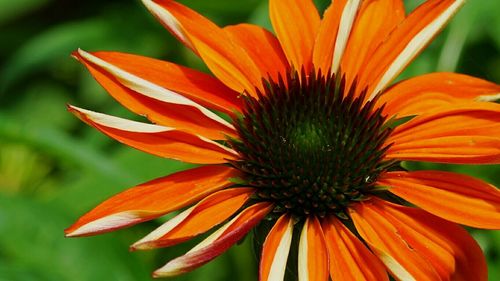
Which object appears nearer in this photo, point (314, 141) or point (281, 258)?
point (281, 258)

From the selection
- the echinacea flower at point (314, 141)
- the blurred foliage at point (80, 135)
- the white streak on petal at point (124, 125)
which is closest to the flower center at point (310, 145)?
the echinacea flower at point (314, 141)

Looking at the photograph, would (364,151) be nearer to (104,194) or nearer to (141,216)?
(141,216)

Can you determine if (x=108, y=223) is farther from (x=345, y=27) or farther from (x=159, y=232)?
(x=345, y=27)

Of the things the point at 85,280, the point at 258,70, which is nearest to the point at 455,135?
the point at 258,70

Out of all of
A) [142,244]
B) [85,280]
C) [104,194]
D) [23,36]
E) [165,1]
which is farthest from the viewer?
[23,36]

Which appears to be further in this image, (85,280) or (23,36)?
(23,36)

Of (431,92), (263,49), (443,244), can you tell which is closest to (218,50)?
(263,49)

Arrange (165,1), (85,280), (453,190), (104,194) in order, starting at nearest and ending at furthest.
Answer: (453,190) → (165,1) → (85,280) → (104,194)
